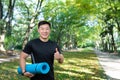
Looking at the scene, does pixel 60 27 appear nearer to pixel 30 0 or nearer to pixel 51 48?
pixel 30 0

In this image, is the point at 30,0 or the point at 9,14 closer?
the point at 9,14

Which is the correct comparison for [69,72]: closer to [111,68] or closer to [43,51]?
[111,68]

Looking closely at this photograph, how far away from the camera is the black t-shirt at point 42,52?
16.8 feet

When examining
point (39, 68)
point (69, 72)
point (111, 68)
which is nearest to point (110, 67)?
point (111, 68)

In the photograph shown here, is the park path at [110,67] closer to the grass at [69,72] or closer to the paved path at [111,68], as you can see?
the paved path at [111,68]

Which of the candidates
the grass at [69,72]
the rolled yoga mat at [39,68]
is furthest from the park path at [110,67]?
the rolled yoga mat at [39,68]

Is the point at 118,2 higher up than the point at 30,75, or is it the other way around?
the point at 118,2

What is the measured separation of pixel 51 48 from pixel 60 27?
57.9 metres

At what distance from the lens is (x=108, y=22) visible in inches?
2096

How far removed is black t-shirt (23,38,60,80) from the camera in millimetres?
5129

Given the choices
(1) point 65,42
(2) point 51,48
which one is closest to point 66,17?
(1) point 65,42

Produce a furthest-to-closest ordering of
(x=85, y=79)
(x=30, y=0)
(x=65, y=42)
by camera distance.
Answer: (x=65, y=42)
(x=30, y=0)
(x=85, y=79)

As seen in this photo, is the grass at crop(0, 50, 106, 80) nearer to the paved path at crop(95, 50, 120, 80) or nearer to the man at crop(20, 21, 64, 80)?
the paved path at crop(95, 50, 120, 80)

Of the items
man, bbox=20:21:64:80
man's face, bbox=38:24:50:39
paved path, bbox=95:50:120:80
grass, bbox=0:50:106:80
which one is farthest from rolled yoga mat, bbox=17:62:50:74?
paved path, bbox=95:50:120:80
